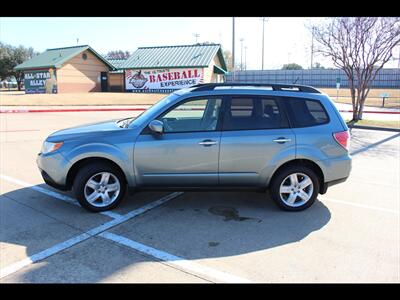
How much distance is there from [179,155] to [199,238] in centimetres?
116

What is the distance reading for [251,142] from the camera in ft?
15.2

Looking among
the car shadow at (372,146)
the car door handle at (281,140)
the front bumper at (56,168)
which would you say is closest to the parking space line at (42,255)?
the front bumper at (56,168)

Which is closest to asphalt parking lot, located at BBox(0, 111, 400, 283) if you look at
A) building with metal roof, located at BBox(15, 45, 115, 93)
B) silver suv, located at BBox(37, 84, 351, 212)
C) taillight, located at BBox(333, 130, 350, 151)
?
silver suv, located at BBox(37, 84, 351, 212)

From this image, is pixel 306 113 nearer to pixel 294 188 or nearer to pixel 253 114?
pixel 253 114

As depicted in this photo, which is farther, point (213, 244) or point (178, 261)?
point (213, 244)

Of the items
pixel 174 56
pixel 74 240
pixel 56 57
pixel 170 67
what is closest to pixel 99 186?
pixel 74 240

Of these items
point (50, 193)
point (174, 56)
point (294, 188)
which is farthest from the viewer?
point (174, 56)

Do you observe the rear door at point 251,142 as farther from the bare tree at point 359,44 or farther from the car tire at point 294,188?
the bare tree at point 359,44

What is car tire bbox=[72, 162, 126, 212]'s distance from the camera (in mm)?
4547

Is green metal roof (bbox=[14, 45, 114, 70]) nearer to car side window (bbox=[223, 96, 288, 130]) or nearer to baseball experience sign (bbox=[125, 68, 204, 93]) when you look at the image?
baseball experience sign (bbox=[125, 68, 204, 93])

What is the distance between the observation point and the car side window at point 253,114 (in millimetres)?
4711
